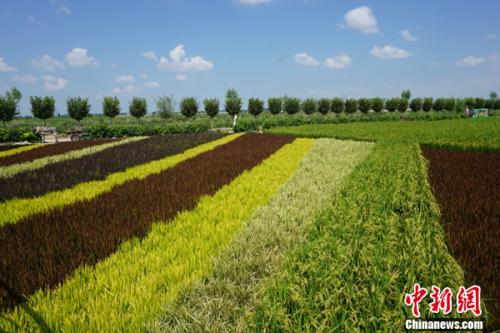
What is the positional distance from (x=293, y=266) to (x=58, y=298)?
7.54 ft

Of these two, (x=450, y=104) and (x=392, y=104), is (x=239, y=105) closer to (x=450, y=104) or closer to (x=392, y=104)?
(x=392, y=104)

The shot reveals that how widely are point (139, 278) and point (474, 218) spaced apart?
199 inches

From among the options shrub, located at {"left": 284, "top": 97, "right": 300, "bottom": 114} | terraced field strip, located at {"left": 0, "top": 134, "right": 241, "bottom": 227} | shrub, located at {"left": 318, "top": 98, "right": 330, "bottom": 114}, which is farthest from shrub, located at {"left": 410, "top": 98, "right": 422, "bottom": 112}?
terraced field strip, located at {"left": 0, "top": 134, "right": 241, "bottom": 227}

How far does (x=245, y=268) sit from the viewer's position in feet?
10.8

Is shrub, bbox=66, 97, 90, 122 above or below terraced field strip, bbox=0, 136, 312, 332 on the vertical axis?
above

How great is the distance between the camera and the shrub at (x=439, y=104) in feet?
251

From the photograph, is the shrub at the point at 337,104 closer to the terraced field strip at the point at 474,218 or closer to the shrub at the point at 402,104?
the shrub at the point at 402,104

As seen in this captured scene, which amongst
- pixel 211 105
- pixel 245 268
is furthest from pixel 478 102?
pixel 245 268

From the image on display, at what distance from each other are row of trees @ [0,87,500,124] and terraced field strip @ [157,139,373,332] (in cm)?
4362

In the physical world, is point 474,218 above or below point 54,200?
above

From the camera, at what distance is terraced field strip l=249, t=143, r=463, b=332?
7.72 feet

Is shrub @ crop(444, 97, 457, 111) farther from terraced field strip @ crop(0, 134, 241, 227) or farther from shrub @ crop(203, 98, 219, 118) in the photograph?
terraced field strip @ crop(0, 134, 241, 227)

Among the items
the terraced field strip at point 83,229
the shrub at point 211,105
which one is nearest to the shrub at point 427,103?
the shrub at point 211,105

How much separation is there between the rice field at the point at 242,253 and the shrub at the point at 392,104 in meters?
72.1
